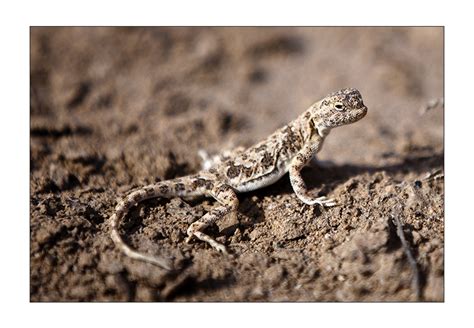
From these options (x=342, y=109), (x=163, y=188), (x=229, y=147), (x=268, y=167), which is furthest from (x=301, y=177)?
(x=163, y=188)

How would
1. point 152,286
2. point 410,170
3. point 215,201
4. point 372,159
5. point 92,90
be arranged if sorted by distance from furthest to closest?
point 92,90
point 372,159
point 410,170
point 215,201
point 152,286

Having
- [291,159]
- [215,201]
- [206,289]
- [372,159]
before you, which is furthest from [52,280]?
[372,159]

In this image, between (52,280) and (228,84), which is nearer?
(52,280)

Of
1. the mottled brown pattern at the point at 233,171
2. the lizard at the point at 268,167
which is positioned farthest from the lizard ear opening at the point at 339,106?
the mottled brown pattern at the point at 233,171

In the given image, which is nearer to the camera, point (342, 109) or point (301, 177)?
point (342, 109)

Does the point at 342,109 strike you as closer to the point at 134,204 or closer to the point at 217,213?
the point at 217,213

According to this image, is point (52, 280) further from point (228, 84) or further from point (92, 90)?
point (228, 84)
